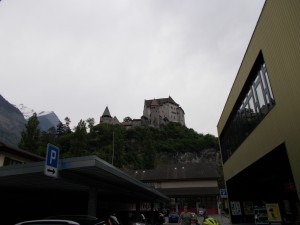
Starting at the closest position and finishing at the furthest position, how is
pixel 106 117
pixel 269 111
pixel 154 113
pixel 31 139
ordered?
pixel 269 111, pixel 31 139, pixel 106 117, pixel 154 113

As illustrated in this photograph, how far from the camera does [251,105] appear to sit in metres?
17.6

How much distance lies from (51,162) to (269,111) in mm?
10183

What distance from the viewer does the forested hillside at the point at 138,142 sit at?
7531cm

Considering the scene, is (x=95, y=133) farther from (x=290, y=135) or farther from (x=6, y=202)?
(x=290, y=135)

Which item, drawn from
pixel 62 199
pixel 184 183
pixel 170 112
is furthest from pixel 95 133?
pixel 62 199

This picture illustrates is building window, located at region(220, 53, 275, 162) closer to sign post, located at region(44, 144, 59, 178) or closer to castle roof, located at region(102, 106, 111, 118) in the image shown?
sign post, located at region(44, 144, 59, 178)

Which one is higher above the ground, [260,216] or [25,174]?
[25,174]

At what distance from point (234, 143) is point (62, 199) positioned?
14.2 meters

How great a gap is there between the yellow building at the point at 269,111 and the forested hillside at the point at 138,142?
135 feet

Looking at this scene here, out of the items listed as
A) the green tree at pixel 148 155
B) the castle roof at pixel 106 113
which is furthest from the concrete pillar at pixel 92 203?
the castle roof at pixel 106 113

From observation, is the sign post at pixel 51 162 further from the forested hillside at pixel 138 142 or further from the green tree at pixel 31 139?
the forested hillside at pixel 138 142

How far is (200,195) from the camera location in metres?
50.9

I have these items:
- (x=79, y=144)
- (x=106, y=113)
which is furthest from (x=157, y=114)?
(x=79, y=144)

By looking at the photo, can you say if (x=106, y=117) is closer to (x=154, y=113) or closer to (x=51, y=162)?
(x=154, y=113)
